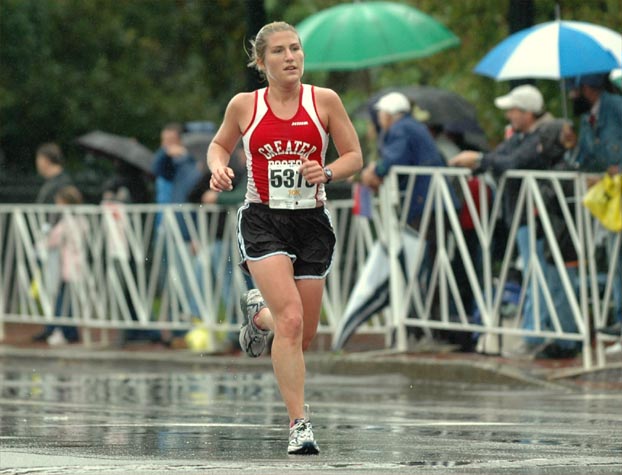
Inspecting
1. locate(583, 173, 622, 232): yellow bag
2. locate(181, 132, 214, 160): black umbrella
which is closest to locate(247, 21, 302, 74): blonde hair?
locate(583, 173, 622, 232): yellow bag

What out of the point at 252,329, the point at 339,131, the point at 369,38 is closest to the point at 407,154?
the point at 369,38

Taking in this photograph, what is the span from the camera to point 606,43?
514 inches

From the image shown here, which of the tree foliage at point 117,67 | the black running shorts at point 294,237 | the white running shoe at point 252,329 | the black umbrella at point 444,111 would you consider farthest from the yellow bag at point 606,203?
the tree foliage at point 117,67

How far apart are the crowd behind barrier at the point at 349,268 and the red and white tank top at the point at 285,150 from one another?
453 centimetres

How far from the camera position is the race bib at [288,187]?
807cm

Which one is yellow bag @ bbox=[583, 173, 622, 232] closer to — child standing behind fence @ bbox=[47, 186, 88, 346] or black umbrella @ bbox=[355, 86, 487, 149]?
black umbrella @ bbox=[355, 86, 487, 149]

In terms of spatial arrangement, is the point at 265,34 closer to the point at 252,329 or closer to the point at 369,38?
the point at 252,329

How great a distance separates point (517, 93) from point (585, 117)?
867 mm

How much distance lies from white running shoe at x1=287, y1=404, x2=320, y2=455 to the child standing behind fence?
9.98m

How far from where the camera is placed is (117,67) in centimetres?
3152

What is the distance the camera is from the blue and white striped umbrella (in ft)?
42.3

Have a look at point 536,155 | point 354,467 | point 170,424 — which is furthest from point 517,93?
point 354,467

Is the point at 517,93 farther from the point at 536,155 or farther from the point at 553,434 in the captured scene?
the point at 553,434

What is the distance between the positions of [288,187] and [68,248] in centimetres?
983
